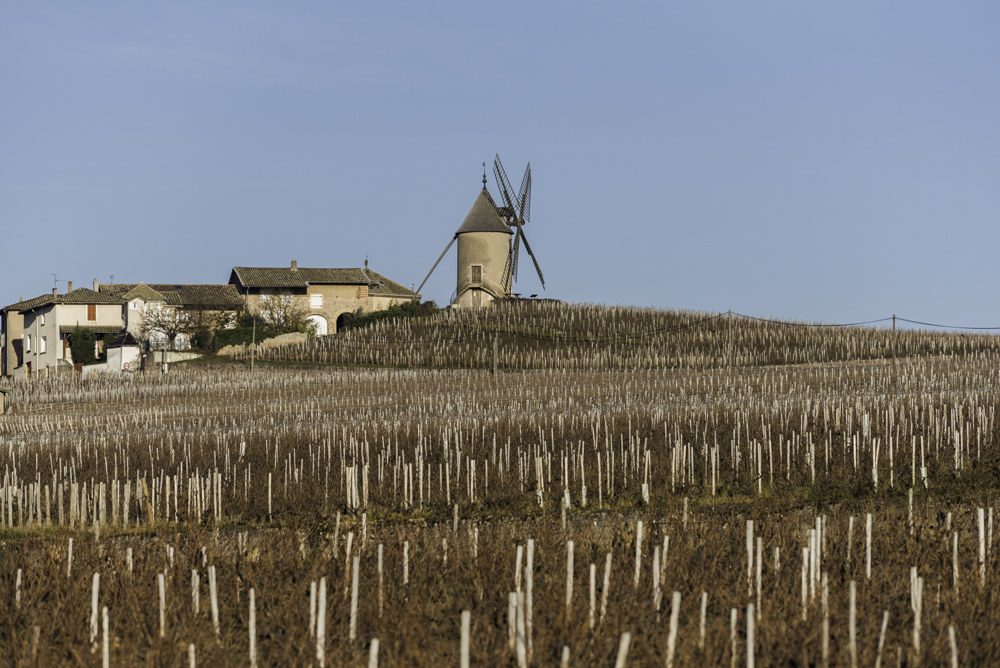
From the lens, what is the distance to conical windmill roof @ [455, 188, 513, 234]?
59.5 meters

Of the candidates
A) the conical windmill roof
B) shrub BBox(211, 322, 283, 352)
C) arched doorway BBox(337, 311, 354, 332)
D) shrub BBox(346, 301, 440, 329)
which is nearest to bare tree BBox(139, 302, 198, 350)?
shrub BBox(211, 322, 283, 352)

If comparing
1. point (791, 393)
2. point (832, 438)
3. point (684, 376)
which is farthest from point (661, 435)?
point (684, 376)

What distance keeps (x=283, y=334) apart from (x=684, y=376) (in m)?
27.4

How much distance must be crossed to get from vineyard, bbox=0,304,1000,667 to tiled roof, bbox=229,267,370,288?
Answer: 117 feet

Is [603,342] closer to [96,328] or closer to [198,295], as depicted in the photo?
[198,295]

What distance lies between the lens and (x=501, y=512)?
1237cm

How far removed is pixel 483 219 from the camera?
197 ft

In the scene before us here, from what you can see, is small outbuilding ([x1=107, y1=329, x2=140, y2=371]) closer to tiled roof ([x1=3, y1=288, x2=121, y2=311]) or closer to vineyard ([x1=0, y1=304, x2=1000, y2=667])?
vineyard ([x1=0, y1=304, x2=1000, y2=667])

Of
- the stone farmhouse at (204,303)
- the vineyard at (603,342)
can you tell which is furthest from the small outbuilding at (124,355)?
the stone farmhouse at (204,303)

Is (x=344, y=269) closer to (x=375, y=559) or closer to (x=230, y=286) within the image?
(x=230, y=286)

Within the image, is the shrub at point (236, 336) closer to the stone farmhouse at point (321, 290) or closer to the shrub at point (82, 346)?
the stone farmhouse at point (321, 290)

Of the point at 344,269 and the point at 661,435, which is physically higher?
the point at 344,269

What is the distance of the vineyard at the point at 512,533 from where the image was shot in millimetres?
6473

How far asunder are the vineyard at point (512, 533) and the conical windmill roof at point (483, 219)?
101 feet
